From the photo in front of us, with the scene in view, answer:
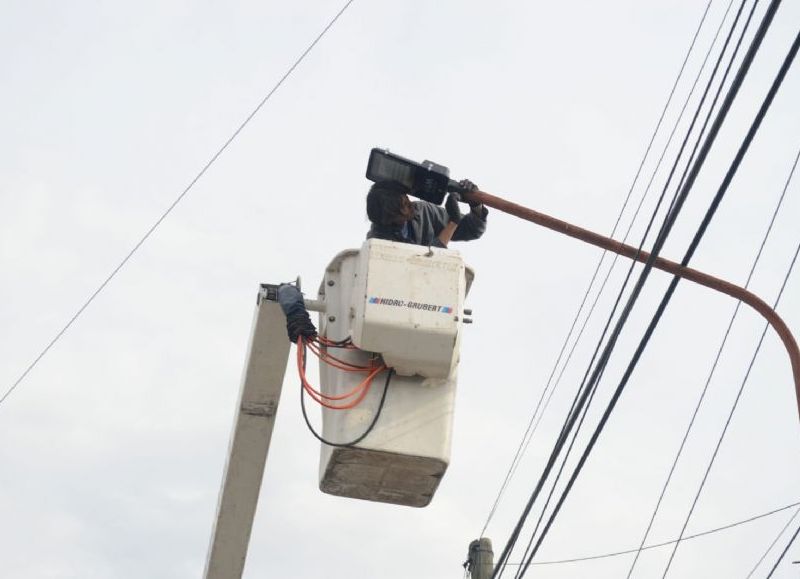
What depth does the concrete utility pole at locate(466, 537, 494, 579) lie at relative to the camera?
955 centimetres

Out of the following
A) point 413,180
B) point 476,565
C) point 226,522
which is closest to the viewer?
point 413,180

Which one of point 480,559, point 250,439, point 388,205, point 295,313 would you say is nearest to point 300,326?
point 295,313

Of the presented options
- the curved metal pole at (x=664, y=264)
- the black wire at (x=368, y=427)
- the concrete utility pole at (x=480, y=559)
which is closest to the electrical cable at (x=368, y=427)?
the black wire at (x=368, y=427)

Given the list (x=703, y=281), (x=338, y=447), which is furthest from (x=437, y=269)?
(x=703, y=281)

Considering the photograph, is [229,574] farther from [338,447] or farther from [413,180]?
[413,180]

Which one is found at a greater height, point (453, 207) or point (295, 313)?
point (453, 207)

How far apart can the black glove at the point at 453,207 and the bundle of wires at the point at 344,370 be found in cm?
79

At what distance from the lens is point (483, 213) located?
20.5 ft

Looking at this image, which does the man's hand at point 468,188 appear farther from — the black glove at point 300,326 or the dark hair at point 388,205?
the black glove at point 300,326

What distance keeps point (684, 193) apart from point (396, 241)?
130 centimetres

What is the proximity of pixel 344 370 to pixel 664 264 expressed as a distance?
1.46 metres

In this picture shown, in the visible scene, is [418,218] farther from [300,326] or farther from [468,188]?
[300,326]

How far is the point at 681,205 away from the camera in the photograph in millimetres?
5516

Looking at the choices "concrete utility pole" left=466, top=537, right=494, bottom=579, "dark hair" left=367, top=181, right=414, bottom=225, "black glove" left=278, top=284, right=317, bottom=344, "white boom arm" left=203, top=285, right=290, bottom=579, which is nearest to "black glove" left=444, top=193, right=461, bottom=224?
"dark hair" left=367, top=181, right=414, bottom=225
